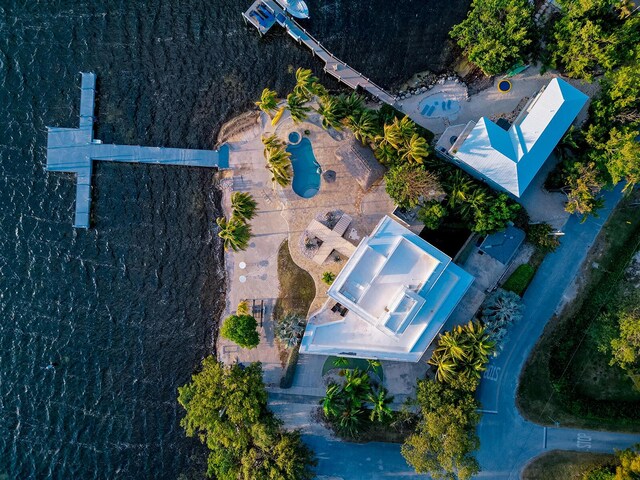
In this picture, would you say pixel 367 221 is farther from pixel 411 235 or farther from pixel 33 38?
pixel 33 38

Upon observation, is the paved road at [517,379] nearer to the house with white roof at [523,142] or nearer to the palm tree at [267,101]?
the house with white roof at [523,142]

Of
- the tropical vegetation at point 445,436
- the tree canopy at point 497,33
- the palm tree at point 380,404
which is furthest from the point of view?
the tree canopy at point 497,33

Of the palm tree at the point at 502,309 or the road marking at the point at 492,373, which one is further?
the road marking at the point at 492,373

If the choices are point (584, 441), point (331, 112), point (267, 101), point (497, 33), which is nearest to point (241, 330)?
point (267, 101)

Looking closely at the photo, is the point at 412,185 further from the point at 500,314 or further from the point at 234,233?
the point at 234,233

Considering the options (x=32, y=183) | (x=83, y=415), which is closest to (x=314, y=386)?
(x=83, y=415)

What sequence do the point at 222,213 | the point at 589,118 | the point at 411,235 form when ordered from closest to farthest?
the point at 411,235
the point at 589,118
the point at 222,213

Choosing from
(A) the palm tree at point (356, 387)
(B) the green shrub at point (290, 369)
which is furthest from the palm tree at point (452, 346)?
(B) the green shrub at point (290, 369)
